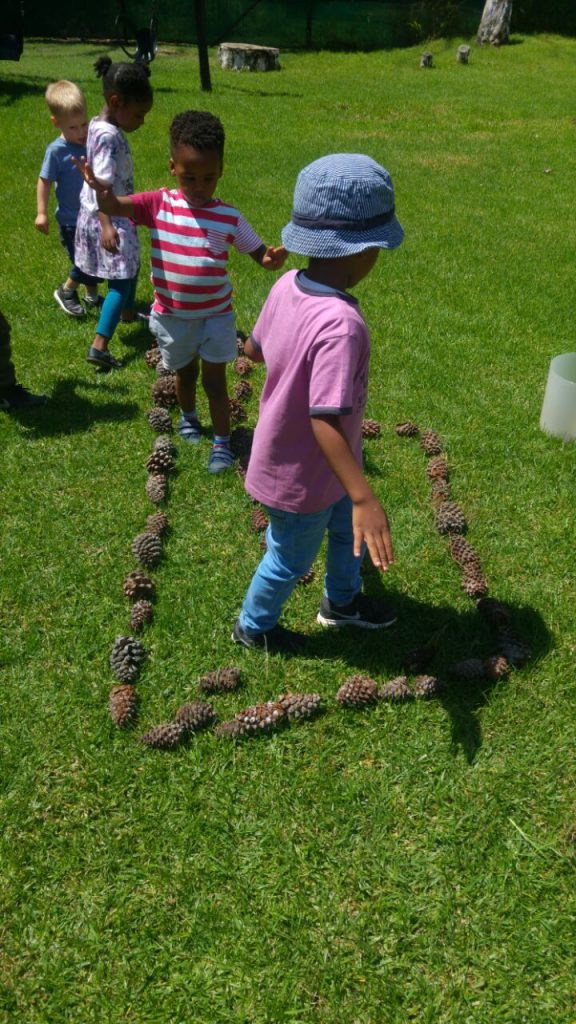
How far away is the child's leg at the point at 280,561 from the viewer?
316 centimetres

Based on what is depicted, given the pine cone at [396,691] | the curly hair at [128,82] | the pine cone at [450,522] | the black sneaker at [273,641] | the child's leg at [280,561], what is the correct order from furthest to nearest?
1. the curly hair at [128,82]
2. the pine cone at [450,522]
3. the black sneaker at [273,641]
4. the pine cone at [396,691]
5. the child's leg at [280,561]

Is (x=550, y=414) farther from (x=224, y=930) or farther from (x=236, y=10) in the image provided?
(x=236, y=10)

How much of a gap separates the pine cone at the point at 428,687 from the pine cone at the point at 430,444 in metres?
1.99

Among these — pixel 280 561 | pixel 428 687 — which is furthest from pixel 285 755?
pixel 280 561

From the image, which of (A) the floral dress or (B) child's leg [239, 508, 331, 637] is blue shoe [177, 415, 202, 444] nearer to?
(A) the floral dress

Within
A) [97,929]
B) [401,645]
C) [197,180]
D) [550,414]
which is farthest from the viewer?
[550,414]

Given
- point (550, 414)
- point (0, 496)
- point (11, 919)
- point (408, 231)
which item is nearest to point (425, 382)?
point (550, 414)

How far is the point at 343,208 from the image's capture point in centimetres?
255

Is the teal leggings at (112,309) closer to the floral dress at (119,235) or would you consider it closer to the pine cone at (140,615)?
the floral dress at (119,235)

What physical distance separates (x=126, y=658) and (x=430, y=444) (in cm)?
249

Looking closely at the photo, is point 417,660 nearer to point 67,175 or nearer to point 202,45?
point 67,175

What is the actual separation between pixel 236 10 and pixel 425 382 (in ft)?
75.7

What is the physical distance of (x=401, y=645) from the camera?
→ 371 centimetres

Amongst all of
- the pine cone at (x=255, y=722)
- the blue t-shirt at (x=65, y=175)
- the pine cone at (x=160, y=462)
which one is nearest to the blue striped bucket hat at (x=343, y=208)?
the pine cone at (x=255, y=722)
